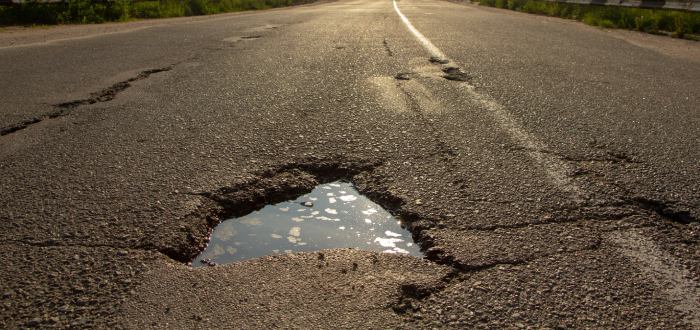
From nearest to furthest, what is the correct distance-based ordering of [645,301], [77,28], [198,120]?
[645,301], [198,120], [77,28]

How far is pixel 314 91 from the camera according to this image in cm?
415

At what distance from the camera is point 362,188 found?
8.04ft

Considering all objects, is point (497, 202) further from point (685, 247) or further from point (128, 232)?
point (128, 232)

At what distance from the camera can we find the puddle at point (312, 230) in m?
2.02

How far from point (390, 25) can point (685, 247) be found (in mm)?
8502

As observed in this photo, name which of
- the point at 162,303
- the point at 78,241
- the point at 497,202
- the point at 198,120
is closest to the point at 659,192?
the point at 497,202

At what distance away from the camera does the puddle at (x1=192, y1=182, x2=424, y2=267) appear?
2.02 m

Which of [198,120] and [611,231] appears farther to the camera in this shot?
[198,120]

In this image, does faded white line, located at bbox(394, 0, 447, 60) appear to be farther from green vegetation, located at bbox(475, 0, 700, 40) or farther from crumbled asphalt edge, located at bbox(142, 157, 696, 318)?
green vegetation, located at bbox(475, 0, 700, 40)

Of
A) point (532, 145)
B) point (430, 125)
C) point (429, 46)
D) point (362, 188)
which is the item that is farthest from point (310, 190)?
point (429, 46)

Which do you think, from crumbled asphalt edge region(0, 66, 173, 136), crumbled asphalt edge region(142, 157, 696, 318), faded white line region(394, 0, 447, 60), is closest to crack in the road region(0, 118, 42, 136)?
crumbled asphalt edge region(0, 66, 173, 136)

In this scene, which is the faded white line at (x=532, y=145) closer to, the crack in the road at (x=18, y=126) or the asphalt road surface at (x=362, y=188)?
the asphalt road surface at (x=362, y=188)

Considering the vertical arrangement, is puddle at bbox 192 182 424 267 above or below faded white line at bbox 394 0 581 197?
below

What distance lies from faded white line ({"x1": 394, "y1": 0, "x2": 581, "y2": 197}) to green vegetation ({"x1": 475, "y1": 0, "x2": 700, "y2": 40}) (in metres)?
6.29
